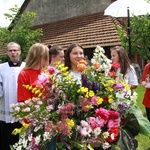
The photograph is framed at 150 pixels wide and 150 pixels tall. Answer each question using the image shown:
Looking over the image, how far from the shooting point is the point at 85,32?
62.8 feet

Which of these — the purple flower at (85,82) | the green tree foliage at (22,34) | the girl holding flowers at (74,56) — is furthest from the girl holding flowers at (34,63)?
the green tree foliage at (22,34)

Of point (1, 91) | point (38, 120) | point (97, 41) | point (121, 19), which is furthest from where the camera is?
point (121, 19)

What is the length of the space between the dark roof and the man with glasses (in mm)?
11785

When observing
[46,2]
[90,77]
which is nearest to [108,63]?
[90,77]

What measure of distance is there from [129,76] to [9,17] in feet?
51.5

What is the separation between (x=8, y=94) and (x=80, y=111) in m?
2.62

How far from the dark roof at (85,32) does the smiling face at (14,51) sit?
1186 centimetres

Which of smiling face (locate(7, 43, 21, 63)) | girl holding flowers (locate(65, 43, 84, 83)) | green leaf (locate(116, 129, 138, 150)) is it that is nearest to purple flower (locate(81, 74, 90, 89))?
green leaf (locate(116, 129, 138, 150))

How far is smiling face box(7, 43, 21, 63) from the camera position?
14.8ft

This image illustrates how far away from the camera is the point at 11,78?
4707 millimetres

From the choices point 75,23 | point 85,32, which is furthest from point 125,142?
point 75,23

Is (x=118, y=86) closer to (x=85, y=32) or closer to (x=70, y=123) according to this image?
(x=70, y=123)

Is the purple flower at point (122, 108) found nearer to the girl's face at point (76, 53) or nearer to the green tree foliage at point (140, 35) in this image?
the girl's face at point (76, 53)

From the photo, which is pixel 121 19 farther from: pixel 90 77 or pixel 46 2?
pixel 90 77
